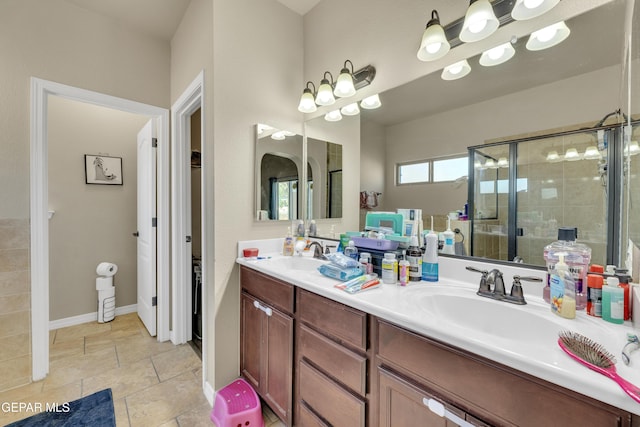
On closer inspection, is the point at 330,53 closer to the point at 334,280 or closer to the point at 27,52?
the point at 334,280

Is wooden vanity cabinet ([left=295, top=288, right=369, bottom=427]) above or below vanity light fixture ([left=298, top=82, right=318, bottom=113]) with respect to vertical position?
below

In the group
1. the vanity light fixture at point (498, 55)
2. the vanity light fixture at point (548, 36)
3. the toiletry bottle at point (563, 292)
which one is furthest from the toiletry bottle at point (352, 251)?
the vanity light fixture at point (548, 36)

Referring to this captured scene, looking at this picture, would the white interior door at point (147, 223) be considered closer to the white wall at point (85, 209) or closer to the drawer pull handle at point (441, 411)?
the white wall at point (85, 209)

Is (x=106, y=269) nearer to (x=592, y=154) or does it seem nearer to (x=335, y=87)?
(x=335, y=87)

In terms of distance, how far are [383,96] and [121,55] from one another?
2.21 meters

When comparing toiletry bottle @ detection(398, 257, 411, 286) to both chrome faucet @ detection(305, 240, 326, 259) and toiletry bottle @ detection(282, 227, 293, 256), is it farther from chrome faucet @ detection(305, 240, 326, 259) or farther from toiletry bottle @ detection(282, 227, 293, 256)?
toiletry bottle @ detection(282, 227, 293, 256)

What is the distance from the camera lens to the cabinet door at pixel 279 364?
1326 mm

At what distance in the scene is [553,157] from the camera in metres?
1.02

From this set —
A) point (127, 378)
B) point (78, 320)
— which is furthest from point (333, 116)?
point (78, 320)

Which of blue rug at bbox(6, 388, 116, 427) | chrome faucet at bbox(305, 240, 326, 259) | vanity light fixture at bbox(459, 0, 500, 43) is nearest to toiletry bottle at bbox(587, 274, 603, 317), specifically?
vanity light fixture at bbox(459, 0, 500, 43)

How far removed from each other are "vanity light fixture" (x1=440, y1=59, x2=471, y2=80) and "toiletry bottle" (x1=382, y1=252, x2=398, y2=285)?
3.00ft

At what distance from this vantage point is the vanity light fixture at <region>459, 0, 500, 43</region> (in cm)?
108

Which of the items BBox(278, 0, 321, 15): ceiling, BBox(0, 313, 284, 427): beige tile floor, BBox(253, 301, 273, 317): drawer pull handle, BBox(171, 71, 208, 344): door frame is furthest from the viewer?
BBox(171, 71, 208, 344): door frame

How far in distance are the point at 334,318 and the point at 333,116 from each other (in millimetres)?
1432
